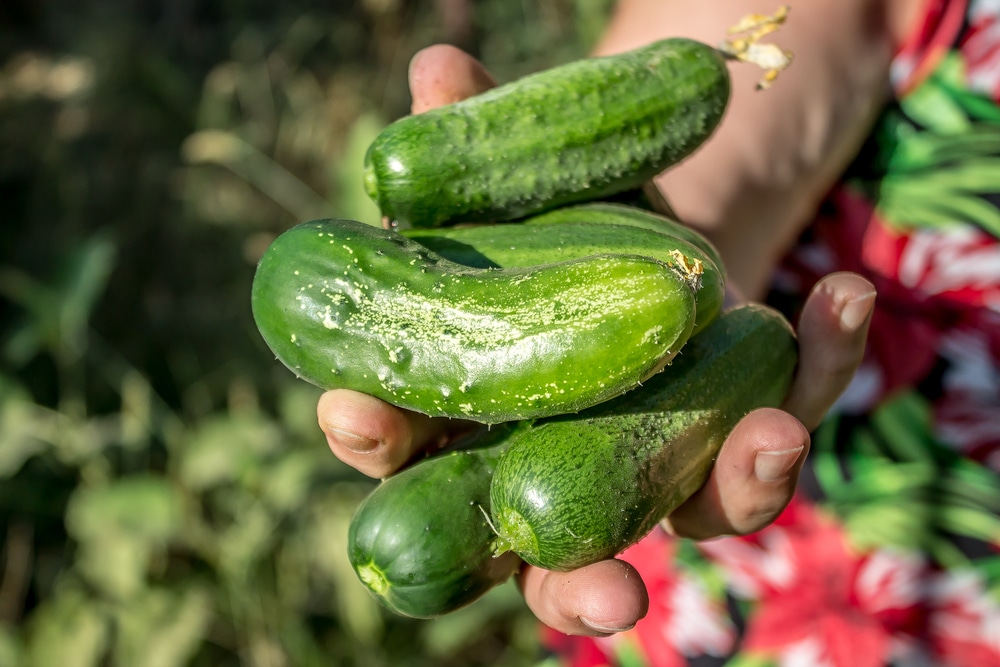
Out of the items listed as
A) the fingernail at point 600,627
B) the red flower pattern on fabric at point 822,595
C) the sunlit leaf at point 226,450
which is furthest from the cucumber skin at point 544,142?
the sunlit leaf at point 226,450

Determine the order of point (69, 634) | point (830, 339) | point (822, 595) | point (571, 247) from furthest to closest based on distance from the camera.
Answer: point (69, 634)
point (822, 595)
point (830, 339)
point (571, 247)

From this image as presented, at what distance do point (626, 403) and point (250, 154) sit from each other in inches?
204

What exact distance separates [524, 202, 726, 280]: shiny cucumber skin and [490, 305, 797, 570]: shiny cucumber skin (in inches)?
9.5

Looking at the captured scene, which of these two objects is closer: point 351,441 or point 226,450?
point 351,441

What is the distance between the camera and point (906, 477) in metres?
3.16

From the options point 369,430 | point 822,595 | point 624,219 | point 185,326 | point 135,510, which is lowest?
point 185,326

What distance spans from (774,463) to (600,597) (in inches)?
22.7

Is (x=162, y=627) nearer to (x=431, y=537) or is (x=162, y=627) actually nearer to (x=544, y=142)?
(x=431, y=537)

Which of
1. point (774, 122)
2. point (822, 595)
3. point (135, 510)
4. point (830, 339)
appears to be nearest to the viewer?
point (830, 339)

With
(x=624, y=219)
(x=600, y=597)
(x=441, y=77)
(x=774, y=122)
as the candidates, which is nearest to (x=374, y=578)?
(x=600, y=597)

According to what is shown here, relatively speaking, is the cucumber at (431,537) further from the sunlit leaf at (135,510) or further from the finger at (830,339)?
the sunlit leaf at (135,510)

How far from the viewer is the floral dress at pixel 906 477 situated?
120 inches

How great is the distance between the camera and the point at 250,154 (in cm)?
645

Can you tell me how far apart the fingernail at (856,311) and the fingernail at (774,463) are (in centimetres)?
51
